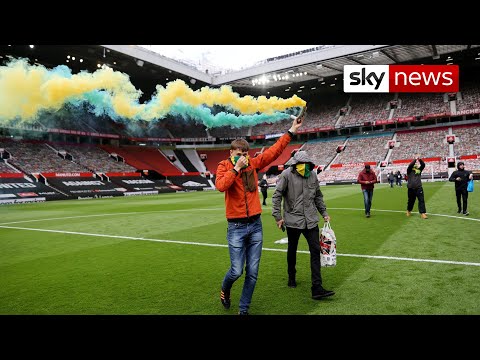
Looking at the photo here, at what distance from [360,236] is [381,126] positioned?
5224 centimetres

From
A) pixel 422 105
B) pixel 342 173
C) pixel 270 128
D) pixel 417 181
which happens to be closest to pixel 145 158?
pixel 270 128

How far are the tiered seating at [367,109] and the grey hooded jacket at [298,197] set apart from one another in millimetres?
55102

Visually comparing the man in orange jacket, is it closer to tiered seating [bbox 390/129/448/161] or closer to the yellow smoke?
the yellow smoke

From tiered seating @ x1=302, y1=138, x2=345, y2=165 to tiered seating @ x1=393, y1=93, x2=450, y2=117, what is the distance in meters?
10.4

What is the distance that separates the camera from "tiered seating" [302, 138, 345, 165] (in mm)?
54094

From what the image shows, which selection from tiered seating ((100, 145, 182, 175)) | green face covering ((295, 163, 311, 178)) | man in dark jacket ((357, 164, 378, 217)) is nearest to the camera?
green face covering ((295, 163, 311, 178))

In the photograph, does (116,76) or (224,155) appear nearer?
(116,76)

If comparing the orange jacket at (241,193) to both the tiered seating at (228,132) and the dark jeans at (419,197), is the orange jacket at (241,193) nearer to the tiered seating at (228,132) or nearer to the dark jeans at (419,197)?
the dark jeans at (419,197)

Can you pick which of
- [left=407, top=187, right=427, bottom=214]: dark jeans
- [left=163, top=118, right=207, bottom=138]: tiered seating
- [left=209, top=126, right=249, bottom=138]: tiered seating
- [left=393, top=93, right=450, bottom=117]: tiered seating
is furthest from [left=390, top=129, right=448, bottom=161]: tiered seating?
[left=407, top=187, right=427, bottom=214]: dark jeans

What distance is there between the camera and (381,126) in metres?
56.2
